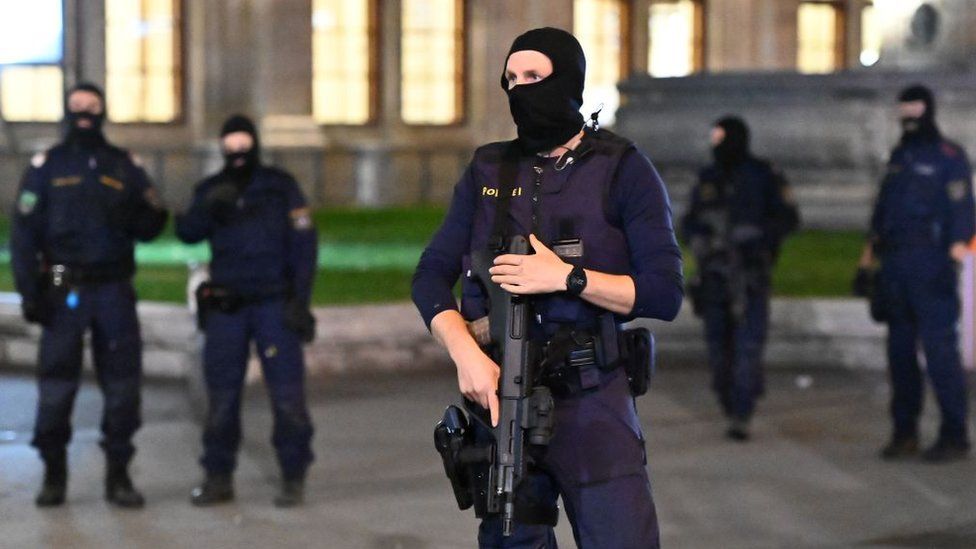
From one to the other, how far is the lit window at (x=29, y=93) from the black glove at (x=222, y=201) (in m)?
16.6

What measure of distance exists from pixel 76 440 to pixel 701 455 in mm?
3245

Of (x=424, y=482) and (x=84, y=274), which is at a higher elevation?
(x=84, y=274)

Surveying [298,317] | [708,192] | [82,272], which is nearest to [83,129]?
[82,272]

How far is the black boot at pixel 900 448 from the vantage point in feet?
31.4

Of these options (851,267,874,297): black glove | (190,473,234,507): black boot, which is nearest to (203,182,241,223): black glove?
(190,473,234,507): black boot

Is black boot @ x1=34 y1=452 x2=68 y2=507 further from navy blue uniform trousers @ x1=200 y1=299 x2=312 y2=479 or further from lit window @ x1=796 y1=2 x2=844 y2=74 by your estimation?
lit window @ x1=796 y1=2 x2=844 y2=74

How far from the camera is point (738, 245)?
396 inches

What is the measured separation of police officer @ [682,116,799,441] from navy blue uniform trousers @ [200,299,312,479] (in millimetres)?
2583

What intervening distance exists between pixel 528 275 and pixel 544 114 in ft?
1.49

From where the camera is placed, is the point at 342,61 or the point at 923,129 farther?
the point at 342,61

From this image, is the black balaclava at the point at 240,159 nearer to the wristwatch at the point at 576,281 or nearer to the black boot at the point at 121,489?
the black boot at the point at 121,489

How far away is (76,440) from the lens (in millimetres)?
10055

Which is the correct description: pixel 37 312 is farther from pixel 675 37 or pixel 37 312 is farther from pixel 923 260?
pixel 675 37

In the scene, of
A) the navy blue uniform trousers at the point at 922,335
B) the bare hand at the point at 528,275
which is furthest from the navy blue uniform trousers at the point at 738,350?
the bare hand at the point at 528,275
